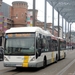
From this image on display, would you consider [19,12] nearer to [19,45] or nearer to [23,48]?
[19,45]

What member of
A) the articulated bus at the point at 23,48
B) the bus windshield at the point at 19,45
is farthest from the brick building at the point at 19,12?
the bus windshield at the point at 19,45

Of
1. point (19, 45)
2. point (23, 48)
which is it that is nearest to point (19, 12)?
point (19, 45)

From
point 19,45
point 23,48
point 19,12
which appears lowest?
point 23,48

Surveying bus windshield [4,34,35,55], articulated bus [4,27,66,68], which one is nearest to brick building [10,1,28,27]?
articulated bus [4,27,66,68]

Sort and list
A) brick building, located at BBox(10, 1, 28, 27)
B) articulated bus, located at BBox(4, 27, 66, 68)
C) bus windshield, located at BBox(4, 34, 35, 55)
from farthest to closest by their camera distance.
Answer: brick building, located at BBox(10, 1, 28, 27) → bus windshield, located at BBox(4, 34, 35, 55) → articulated bus, located at BBox(4, 27, 66, 68)

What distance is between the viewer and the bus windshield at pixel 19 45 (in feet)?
59.0

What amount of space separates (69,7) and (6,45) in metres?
77.6

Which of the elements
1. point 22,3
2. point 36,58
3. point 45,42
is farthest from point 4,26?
point 36,58

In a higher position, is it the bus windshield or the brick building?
the brick building

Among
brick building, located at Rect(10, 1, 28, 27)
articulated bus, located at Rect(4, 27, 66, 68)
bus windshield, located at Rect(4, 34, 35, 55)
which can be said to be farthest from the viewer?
brick building, located at Rect(10, 1, 28, 27)

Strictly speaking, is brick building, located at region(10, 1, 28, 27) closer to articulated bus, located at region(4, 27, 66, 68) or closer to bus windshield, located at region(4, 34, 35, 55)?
articulated bus, located at region(4, 27, 66, 68)

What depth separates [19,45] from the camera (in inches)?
715

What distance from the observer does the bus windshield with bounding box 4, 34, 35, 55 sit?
17984 mm

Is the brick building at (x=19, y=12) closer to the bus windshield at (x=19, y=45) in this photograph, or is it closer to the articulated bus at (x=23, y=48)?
the articulated bus at (x=23, y=48)
